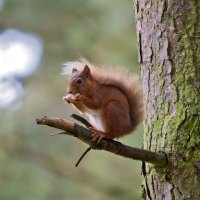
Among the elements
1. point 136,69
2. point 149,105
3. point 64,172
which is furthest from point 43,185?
point 149,105

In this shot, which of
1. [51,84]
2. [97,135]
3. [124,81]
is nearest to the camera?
[97,135]

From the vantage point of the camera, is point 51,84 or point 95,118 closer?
point 95,118

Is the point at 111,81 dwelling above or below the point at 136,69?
above

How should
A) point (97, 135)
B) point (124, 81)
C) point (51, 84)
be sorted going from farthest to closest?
point (51, 84)
point (124, 81)
point (97, 135)

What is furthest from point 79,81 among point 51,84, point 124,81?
point 51,84

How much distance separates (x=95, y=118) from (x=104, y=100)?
4 centimetres

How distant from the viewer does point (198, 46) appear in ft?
5.14

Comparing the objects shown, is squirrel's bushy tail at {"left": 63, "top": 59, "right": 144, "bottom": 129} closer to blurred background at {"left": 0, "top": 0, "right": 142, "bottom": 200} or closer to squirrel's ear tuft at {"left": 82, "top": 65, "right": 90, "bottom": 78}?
squirrel's ear tuft at {"left": 82, "top": 65, "right": 90, "bottom": 78}

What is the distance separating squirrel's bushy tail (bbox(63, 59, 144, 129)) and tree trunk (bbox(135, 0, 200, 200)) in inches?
2.3

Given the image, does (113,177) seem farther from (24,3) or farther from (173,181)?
(173,181)

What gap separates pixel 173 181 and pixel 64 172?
2121 mm

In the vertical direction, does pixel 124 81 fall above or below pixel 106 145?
above

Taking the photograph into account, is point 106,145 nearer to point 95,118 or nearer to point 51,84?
point 95,118

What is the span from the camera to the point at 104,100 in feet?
4.78
